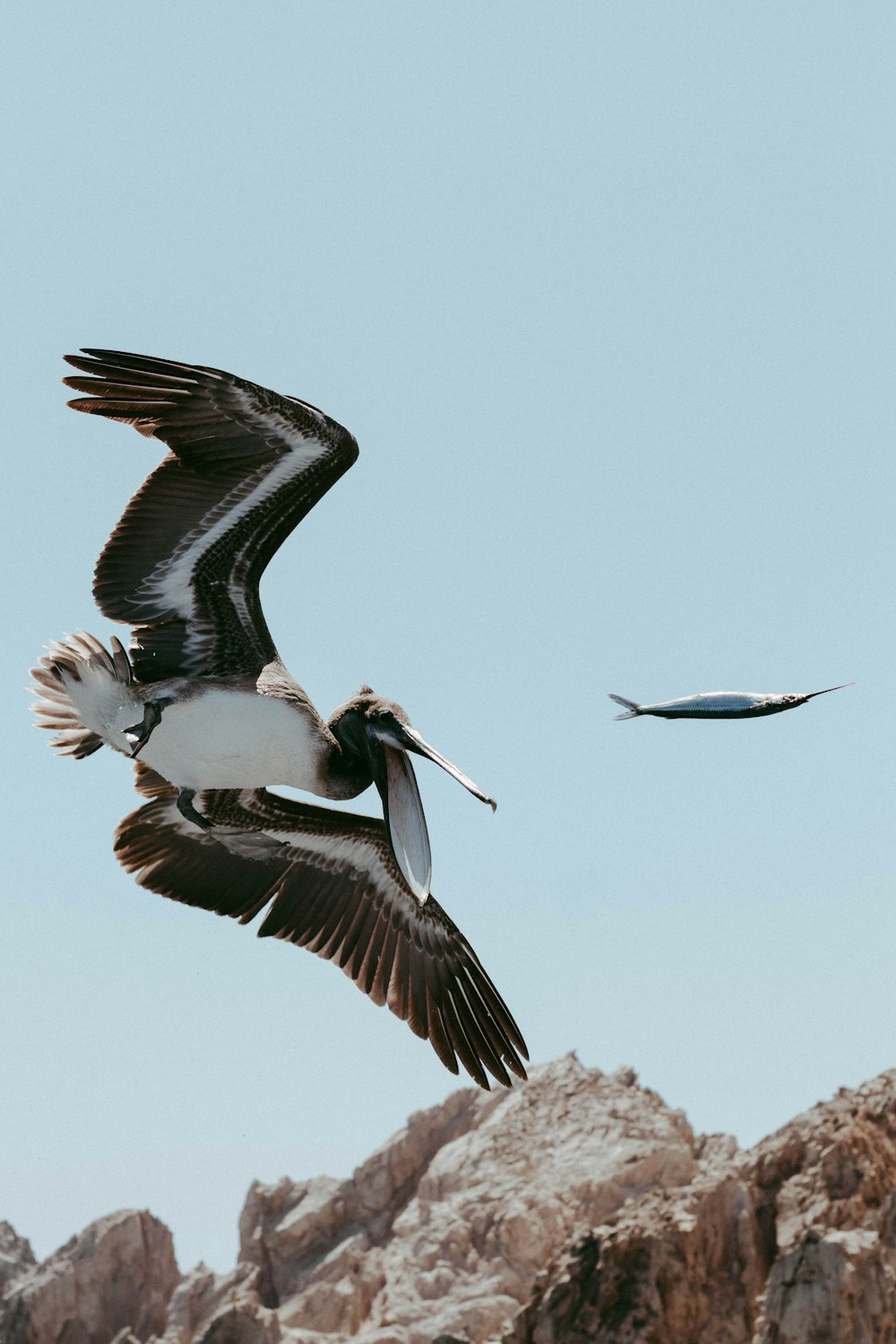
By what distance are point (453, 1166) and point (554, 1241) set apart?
14.1 ft

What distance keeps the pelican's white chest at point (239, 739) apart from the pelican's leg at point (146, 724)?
74 millimetres

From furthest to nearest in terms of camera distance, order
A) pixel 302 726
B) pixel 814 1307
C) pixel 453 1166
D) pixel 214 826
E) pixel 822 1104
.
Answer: pixel 453 1166, pixel 822 1104, pixel 814 1307, pixel 214 826, pixel 302 726

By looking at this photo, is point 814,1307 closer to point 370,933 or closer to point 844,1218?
point 844,1218

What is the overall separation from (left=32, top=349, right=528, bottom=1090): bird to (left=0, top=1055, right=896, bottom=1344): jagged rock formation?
17364 mm

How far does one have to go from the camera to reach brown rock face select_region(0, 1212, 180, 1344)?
1721 inches

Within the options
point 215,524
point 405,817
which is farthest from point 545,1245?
point 215,524

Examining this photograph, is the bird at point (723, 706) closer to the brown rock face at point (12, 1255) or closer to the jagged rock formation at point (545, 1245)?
the jagged rock formation at point (545, 1245)

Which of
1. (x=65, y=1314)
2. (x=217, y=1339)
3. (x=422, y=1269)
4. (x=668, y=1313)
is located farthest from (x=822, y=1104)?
(x=65, y=1314)

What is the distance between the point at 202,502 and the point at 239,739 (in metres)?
2.10

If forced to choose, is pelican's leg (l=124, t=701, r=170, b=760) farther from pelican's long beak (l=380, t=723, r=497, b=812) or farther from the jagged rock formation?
the jagged rock formation

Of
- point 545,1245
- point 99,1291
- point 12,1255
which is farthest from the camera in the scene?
point 12,1255

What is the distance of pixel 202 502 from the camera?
14086 millimetres

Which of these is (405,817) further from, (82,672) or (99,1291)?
(99,1291)

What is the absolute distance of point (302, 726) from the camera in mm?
14156
